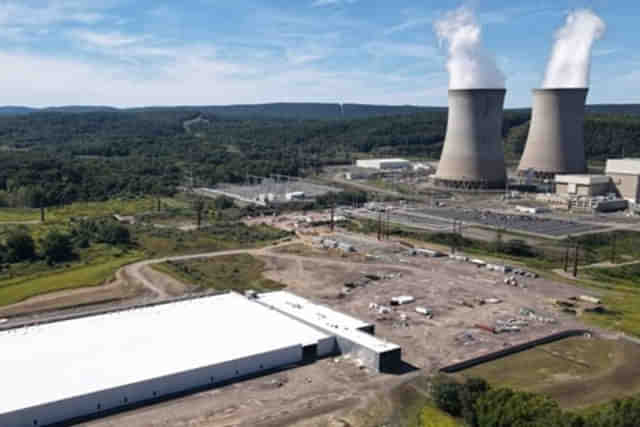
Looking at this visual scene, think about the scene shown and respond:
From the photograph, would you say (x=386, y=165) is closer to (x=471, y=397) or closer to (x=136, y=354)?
(x=136, y=354)

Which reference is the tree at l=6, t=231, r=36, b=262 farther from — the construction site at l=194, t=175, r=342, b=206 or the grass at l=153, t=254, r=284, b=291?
the construction site at l=194, t=175, r=342, b=206

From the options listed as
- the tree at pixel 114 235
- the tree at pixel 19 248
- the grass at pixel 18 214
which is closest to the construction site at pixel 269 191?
the grass at pixel 18 214

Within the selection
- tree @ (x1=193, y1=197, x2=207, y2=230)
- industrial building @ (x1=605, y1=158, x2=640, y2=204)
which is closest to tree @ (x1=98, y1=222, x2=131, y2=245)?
Result: tree @ (x1=193, y1=197, x2=207, y2=230)

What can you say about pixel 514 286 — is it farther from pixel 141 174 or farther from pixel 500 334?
pixel 141 174

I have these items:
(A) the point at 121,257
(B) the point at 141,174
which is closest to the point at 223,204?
(A) the point at 121,257

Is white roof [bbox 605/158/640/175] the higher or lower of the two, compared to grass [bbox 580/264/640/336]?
higher

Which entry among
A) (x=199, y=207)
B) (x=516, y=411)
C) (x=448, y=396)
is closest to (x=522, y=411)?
(x=516, y=411)
